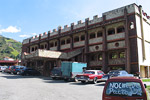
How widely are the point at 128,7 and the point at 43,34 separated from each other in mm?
24005

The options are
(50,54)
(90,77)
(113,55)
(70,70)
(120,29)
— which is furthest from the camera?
(113,55)

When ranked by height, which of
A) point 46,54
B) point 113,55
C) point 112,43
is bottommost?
point 113,55

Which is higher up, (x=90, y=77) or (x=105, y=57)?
(x=105, y=57)

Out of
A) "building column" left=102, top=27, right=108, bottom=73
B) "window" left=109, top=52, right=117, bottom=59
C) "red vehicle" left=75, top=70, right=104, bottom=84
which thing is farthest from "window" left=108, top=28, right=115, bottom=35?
"red vehicle" left=75, top=70, right=104, bottom=84

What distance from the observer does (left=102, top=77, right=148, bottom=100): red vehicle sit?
4395mm

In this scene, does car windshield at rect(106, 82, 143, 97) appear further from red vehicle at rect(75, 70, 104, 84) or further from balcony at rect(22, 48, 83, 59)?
balcony at rect(22, 48, 83, 59)

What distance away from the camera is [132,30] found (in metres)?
23.3

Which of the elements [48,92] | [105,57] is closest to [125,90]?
[48,92]

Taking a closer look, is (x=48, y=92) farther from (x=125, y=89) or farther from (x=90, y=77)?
(x=125, y=89)

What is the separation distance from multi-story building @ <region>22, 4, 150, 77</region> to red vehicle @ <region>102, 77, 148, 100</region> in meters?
18.5

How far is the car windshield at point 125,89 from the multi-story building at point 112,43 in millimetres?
18535

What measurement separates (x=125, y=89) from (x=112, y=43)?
71.1 feet

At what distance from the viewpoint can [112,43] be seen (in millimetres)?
25500

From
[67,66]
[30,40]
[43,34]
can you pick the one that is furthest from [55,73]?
[30,40]
